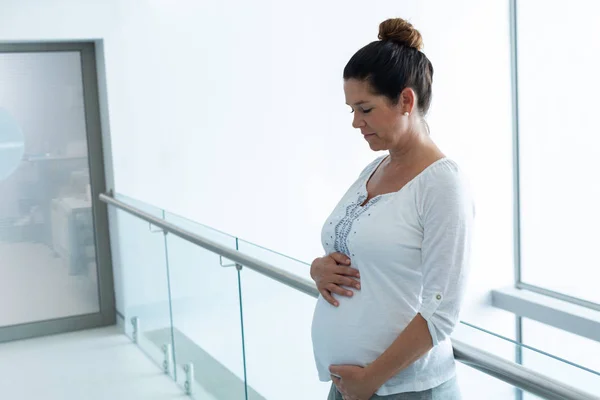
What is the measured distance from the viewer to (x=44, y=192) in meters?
5.38

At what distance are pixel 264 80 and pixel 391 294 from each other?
4.25 metres

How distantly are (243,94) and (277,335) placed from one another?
9.97 ft

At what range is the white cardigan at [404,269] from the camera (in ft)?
4.93

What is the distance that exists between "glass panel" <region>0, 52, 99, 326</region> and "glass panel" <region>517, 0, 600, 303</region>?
13.0 ft

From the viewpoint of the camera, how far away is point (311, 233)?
240 inches

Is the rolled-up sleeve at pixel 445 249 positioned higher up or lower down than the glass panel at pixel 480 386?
higher up

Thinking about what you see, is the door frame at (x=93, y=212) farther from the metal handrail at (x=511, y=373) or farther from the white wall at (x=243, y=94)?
the metal handrail at (x=511, y=373)

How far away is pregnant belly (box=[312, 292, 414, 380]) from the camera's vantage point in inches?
64.5

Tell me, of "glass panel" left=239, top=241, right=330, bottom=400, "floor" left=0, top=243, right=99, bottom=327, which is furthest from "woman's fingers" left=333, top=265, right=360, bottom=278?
"floor" left=0, top=243, right=99, bottom=327

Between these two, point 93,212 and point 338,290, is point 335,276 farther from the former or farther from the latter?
point 93,212

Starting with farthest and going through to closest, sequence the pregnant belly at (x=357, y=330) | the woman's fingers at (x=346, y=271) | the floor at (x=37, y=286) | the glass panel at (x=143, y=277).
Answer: the floor at (x=37, y=286) < the glass panel at (x=143, y=277) < the woman's fingers at (x=346, y=271) < the pregnant belly at (x=357, y=330)

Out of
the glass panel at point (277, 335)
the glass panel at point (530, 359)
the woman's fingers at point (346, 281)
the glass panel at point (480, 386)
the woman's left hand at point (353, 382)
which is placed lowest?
the glass panel at point (277, 335)

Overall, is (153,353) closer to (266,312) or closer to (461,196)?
(266,312)

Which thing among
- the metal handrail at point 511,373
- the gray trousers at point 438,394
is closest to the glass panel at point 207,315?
the metal handrail at point 511,373
